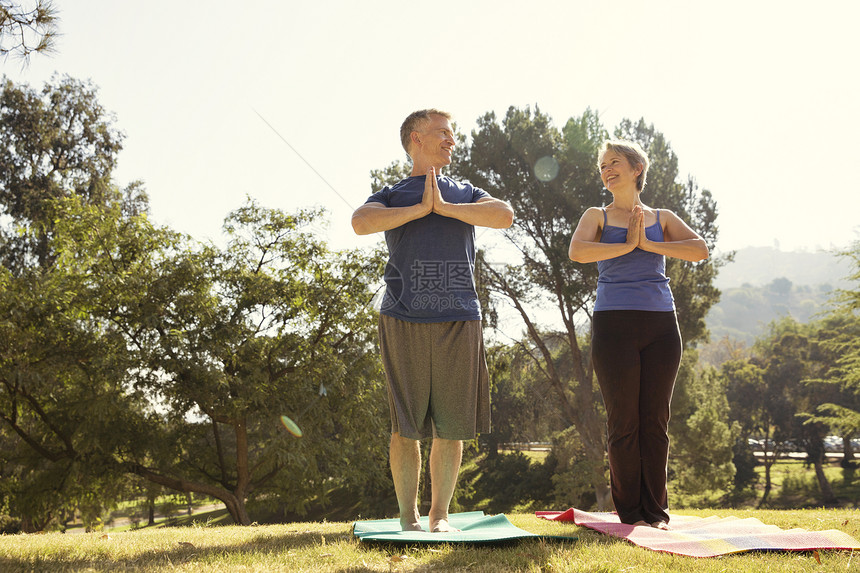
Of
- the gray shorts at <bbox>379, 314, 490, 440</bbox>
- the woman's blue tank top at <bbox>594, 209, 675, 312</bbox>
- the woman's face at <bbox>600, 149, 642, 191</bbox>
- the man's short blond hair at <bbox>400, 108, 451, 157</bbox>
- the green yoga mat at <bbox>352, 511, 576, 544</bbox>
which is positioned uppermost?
the man's short blond hair at <bbox>400, 108, 451, 157</bbox>

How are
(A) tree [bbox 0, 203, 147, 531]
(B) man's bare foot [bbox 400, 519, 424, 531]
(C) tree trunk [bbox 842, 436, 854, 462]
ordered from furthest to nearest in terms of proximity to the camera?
(C) tree trunk [bbox 842, 436, 854, 462] → (A) tree [bbox 0, 203, 147, 531] → (B) man's bare foot [bbox 400, 519, 424, 531]

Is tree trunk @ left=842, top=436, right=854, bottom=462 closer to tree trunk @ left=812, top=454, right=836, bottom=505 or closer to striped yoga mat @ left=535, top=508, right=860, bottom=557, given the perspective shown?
tree trunk @ left=812, top=454, right=836, bottom=505

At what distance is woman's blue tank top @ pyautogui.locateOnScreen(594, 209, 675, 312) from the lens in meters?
3.80

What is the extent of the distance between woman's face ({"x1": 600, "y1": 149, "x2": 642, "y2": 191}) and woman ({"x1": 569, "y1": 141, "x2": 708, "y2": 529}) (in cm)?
29

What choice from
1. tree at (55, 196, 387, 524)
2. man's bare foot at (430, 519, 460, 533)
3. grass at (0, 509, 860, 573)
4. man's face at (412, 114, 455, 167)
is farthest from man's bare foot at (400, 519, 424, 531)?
tree at (55, 196, 387, 524)

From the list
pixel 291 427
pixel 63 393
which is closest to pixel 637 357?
pixel 291 427

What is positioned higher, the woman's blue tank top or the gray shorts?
the woman's blue tank top

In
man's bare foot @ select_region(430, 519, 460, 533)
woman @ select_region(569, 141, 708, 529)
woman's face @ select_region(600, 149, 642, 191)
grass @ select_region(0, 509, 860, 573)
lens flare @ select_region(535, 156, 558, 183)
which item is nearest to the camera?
grass @ select_region(0, 509, 860, 573)

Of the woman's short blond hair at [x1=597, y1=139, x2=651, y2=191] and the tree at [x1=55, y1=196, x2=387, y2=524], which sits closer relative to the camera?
the woman's short blond hair at [x1=597, y1=139, x2=651, y2=191]

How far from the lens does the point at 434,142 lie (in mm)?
3561

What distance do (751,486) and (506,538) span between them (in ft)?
118

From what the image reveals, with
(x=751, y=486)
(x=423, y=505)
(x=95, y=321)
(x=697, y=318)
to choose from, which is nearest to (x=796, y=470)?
(x=751, y=486)

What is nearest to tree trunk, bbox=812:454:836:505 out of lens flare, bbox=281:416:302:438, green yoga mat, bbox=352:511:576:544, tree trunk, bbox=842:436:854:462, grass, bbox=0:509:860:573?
tree trunk, bbox=842:436:854:462

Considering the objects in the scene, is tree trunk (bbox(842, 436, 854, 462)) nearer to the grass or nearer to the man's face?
the grass
